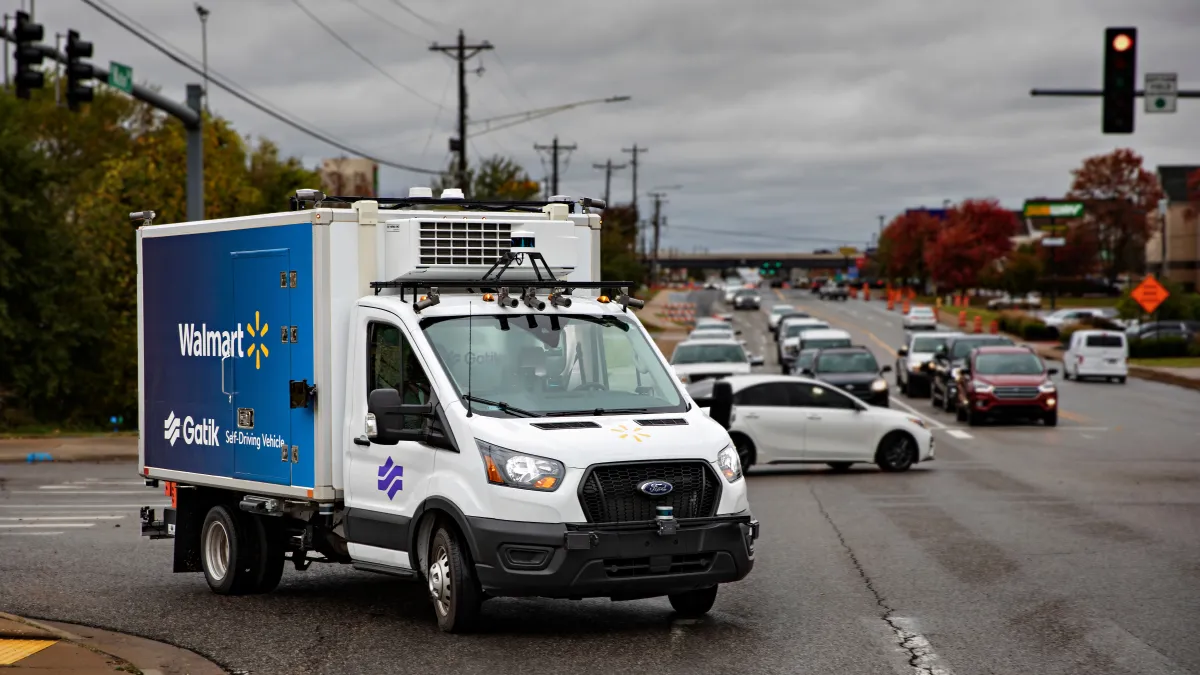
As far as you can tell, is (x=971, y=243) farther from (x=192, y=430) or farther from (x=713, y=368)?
(x=192, y=430)

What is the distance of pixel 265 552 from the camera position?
1202 cm

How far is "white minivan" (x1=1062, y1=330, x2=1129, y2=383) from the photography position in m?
50.8

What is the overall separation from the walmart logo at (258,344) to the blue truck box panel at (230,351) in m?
0.01

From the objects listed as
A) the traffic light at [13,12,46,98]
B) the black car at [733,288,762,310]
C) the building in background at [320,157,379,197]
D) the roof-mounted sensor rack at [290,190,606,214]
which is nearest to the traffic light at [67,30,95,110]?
the traffic light at [13,12,46,98]

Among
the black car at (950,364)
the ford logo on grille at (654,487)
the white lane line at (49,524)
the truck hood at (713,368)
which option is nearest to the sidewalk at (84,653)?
the ford logo on grille at (654,487)

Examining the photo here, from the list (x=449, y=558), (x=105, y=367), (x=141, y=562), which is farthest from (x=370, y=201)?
(x=105, y=367)

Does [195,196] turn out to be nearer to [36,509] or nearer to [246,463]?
[36,509]

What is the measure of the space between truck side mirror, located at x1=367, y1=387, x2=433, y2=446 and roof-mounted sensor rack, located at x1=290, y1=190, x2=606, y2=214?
1.45m

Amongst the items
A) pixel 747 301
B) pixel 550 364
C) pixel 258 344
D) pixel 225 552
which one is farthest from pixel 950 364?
pixel 747 301

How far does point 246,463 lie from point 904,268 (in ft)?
455

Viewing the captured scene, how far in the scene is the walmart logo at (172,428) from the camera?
492 inches

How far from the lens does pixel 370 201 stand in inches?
429

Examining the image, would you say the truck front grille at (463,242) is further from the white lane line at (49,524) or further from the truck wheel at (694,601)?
the white lane line at (49,524)

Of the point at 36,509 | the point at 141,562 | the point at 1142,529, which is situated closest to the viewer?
the point at 141,562
